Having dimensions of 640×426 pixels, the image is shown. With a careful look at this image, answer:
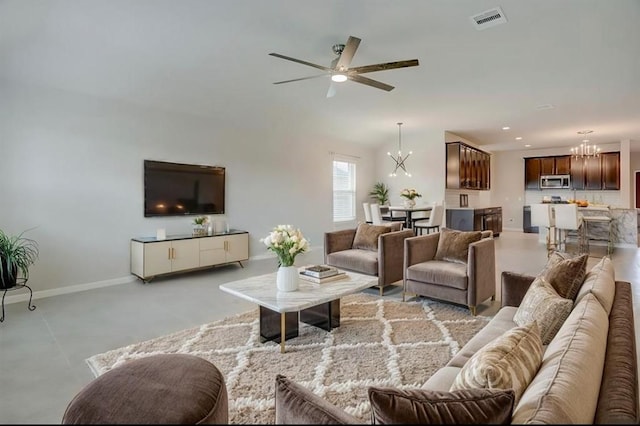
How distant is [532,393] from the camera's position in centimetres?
93

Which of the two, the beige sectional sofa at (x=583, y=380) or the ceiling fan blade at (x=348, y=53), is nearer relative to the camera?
the beige sectional sofa at (x=583, y=380)

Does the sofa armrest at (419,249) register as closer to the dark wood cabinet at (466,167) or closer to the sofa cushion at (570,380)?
the sofa cushion at (570,380)

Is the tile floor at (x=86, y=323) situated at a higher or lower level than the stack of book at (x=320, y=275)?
lower

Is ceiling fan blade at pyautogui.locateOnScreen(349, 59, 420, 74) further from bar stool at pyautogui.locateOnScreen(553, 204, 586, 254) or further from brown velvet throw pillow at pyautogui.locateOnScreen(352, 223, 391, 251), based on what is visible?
bar stool at pyautogui.locateOnScreen(553, 204, 586, 254)

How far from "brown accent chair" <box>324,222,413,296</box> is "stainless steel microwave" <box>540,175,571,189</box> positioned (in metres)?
8.55

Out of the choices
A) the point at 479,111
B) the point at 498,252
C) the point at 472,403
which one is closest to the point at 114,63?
the point at 472,403

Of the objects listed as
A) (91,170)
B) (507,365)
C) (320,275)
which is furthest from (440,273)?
(91,170)

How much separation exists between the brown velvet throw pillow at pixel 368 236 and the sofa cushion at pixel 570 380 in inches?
131

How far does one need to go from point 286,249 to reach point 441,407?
2091mm

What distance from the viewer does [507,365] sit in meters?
1.11

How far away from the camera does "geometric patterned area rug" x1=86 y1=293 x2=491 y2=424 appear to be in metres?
2.12

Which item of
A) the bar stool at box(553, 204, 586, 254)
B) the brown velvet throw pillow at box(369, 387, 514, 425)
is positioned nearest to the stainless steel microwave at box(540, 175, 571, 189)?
the bar stool at box(553, 204, 586, 254)

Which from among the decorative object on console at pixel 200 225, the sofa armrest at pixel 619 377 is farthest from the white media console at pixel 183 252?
the sofa armrest at pixel 619 377

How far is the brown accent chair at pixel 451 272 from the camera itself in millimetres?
3434
